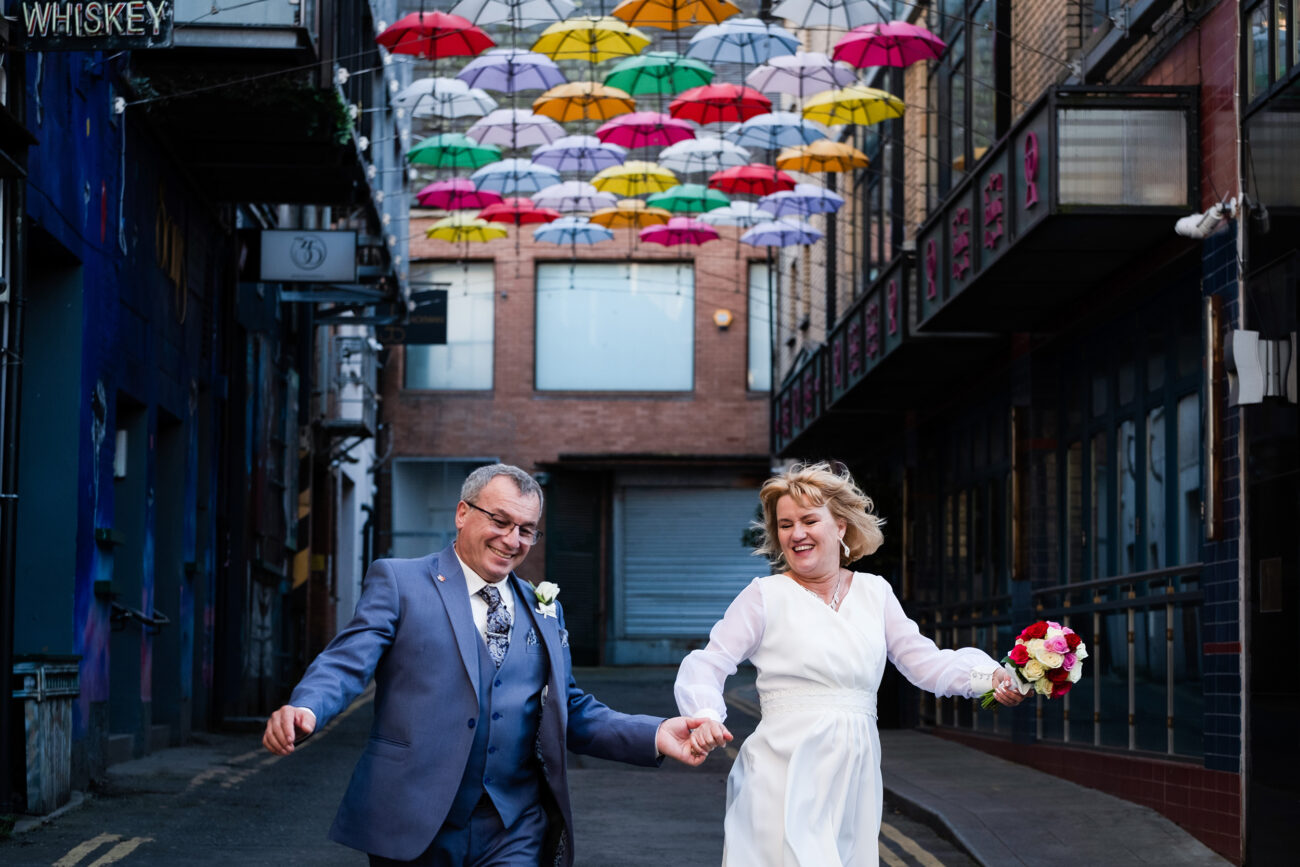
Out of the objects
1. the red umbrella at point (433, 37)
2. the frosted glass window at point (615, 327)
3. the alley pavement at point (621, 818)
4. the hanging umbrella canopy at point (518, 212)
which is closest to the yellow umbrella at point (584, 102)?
the red umbrella at point (433, 37)

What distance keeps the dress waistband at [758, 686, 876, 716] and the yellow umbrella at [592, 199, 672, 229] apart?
19801 mm

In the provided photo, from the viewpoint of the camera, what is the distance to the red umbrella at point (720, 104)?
1988 centimetres

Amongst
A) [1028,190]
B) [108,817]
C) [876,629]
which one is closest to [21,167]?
[108,817]

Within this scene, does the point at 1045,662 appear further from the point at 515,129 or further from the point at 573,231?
the point at 573,231

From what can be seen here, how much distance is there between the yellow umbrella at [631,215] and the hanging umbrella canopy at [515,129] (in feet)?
7.36

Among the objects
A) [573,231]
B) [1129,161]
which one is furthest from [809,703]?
[573,231]

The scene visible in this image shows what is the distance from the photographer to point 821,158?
2150cm

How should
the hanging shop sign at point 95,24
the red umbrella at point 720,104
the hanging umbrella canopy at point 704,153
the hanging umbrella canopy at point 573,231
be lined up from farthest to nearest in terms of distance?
the hanging umbrella canopy at point 573,231
the hanging umbrella canopy at point 704,153
the red umbrella at point 720,104
the hanging shop sign at point 95,24

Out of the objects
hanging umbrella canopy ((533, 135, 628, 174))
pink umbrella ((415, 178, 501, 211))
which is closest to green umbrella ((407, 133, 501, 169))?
pink umbrella ((415, 178, 501, 211))

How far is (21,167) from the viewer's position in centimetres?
1150

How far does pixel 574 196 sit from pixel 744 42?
564 cm

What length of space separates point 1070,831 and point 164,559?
9621 mm

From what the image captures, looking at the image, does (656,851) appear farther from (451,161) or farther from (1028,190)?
(451,161)

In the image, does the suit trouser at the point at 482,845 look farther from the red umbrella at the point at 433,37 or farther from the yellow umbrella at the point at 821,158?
the yellow umbrella at the point at 821,158
